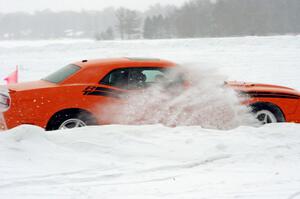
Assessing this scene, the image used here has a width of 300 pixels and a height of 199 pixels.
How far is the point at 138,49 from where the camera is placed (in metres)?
25.4

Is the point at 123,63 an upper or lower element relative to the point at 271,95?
upper

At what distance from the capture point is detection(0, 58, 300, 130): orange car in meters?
6.94

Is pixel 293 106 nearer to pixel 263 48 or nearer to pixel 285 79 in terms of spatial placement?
pixel 285 79

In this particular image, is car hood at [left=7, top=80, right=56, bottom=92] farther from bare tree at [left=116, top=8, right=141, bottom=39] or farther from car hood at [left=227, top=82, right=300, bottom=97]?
bare tree at [left=116, top=8, right=141, bottom=39]

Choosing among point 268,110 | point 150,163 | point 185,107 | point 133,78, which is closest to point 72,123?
point 133,78

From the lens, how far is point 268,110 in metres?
7.80

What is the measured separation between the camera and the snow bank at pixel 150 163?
4383 mm

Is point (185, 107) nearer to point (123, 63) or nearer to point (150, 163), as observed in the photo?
point (123, 63)

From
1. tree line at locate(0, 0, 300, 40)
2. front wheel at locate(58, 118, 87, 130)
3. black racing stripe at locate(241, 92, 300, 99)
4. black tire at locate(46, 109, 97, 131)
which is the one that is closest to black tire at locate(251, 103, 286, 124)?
black racing stripe at locate(241, 92, 300, 99)

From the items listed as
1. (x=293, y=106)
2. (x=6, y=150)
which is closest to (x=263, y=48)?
(x=293, y=106)

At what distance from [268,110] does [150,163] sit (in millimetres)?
3259

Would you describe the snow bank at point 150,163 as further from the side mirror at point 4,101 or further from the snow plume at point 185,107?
the side mirror at point 4,101

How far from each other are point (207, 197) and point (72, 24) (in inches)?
7401

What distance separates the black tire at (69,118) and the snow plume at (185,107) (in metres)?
0.38
